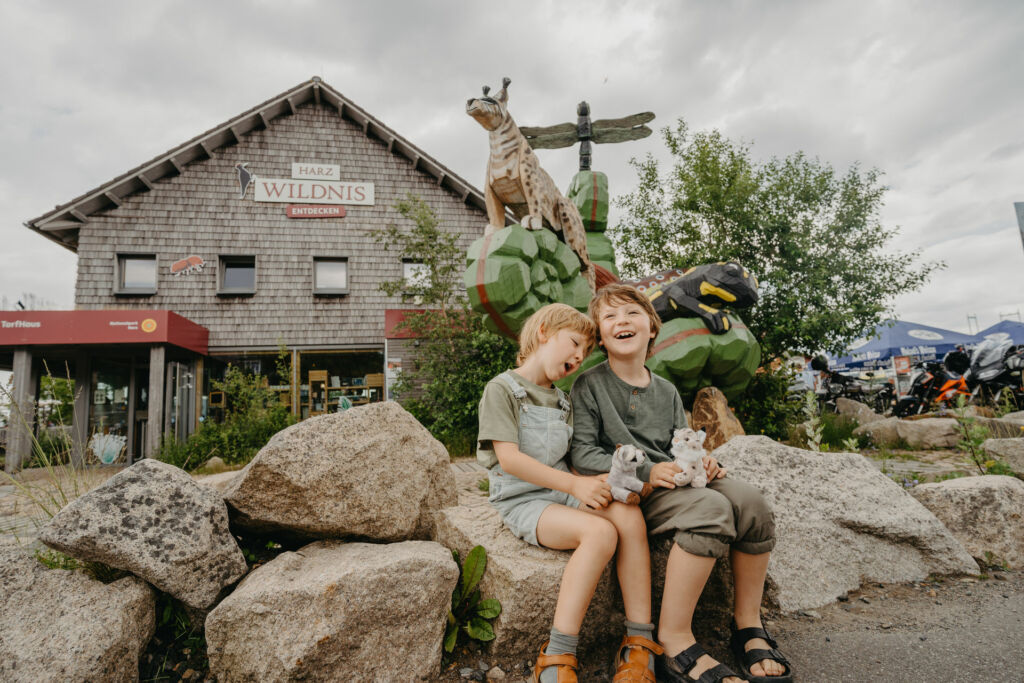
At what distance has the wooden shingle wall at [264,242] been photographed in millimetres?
10062

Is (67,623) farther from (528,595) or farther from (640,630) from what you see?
(640,630)

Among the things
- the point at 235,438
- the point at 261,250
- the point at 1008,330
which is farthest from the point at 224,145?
the point at 1008,330

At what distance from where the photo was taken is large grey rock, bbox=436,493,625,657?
184 cm

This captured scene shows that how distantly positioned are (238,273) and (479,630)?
10.5 meters

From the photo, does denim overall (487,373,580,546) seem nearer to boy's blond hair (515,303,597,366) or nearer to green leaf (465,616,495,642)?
boy's blond hair (515,303,597,366)

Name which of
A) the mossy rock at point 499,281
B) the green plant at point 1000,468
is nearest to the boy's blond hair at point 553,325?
the mossy rock at point 499,281

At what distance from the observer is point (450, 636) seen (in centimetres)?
196

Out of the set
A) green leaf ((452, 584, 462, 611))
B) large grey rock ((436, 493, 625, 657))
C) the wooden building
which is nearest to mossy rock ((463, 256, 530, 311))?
large grey rock ((436, 493, 625, 657))

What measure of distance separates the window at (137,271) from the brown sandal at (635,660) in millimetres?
11266

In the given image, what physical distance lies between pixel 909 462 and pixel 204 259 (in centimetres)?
1145

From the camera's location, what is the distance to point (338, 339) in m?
10.5

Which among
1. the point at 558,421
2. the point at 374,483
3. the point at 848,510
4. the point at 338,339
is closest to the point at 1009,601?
the point at 848,510

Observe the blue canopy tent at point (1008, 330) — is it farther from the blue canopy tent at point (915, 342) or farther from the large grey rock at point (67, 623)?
the large grey rock at point (67, 623)

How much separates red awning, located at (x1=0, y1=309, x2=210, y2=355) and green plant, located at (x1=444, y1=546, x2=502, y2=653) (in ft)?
26.5
